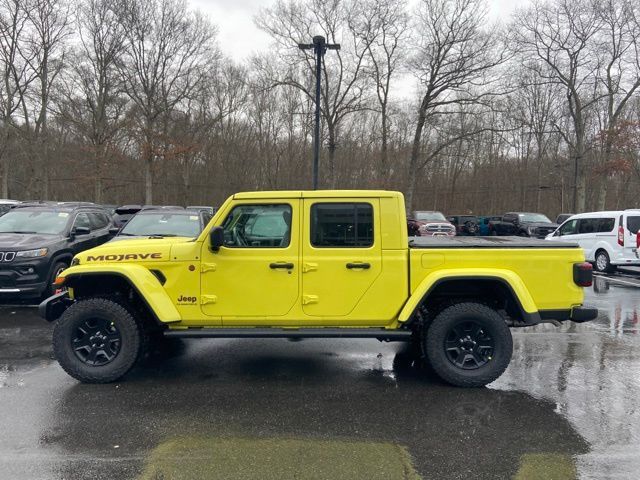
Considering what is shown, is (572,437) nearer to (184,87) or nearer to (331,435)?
(331,435)

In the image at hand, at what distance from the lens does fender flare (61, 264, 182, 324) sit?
15.4 feet

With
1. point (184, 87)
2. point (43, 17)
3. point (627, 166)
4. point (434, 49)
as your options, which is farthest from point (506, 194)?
point (43, 17)

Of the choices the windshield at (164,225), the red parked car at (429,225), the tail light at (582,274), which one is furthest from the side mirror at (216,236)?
the red parked car at (429,225)

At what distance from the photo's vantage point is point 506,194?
44.8 meters

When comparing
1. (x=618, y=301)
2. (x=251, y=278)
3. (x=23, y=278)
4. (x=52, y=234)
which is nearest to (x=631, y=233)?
(x=618, y=301)

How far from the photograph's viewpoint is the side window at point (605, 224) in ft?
46.2

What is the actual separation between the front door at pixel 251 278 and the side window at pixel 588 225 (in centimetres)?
1310

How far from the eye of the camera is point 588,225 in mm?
14984

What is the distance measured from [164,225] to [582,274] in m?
7.70

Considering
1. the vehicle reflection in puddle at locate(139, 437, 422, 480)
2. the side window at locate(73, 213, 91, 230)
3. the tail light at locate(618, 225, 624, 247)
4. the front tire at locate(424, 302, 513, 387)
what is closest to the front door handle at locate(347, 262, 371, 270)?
the front tire at locate(424, 302, 513, 387)

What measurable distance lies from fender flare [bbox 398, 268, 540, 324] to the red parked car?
18.8 m

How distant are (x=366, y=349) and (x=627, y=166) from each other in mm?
33016

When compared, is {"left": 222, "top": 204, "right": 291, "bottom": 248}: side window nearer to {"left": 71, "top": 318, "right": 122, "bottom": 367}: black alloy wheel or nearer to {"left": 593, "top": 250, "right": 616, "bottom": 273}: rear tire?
{"left": 71, "top": 318, "right": 122, "bottom": 367}: black alloy wheel

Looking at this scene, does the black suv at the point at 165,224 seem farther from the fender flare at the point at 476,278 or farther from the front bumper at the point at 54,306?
the fender flare at the point at 476,278
